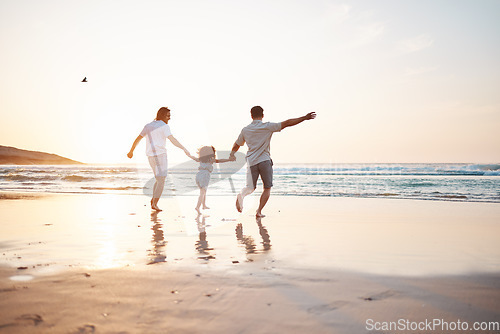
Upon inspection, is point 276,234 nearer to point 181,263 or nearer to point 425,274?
point 181,263

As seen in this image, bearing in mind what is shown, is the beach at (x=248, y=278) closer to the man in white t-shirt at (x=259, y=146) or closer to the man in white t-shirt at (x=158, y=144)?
the man in white t-shirt at (x=259, y=146)

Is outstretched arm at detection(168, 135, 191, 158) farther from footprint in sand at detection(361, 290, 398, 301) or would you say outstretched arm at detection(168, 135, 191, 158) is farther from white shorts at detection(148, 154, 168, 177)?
footprint in sand at detection(361, 290, 398, 301)

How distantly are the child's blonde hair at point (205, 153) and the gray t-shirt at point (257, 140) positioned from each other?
1604 millimetres

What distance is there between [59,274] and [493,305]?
3.06m

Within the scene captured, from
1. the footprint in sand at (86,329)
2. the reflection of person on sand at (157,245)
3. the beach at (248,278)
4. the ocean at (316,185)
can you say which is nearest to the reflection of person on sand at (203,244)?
→ the beach at (248,278)

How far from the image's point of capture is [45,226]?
561cm

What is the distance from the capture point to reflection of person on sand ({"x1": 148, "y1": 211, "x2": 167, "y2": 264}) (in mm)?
3553

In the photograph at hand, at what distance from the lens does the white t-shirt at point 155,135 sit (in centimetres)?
805

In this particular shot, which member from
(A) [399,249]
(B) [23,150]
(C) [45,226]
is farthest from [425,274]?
(B) [23,150]

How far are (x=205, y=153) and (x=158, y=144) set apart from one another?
3.56 ft

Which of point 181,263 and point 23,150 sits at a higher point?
point 23,150

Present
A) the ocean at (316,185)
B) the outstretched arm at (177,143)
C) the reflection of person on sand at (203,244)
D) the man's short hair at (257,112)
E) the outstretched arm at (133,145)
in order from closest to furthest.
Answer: the reflection of person on sand at (203,244), the man's short hair at (257,112), the outstretched arm at (133,145), the outstretched arm at (177,143), the ocean at (316,185)

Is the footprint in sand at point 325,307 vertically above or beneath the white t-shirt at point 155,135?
beneath

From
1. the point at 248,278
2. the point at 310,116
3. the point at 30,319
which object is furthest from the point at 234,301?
the point at 310,116
